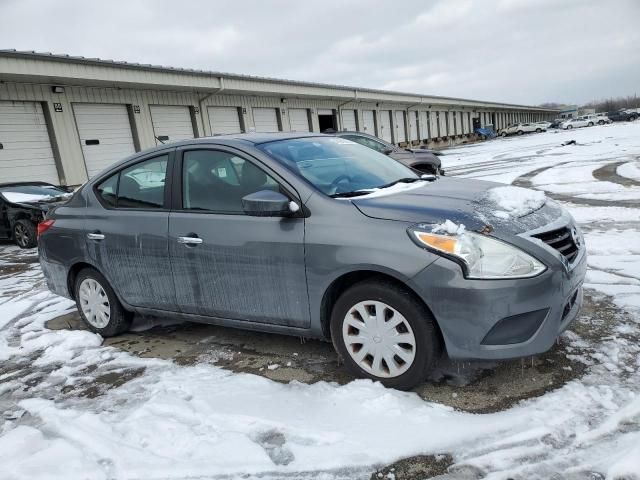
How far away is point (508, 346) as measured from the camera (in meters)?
2.75

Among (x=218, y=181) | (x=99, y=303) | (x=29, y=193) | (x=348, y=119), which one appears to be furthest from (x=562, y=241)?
(x=348, y=119)

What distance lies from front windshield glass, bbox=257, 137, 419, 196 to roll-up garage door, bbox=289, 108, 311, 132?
834 inches

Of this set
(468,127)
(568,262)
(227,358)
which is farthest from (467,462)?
(468,127)

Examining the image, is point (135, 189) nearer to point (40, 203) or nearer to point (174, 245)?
point (174, 245)

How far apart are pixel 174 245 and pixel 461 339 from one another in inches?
86.0

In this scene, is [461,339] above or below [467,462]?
above

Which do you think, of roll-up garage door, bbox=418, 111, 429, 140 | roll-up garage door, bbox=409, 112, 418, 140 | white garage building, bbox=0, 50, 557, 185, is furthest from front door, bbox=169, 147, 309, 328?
roll-up garage door, bbox=418, 111, 429, 140

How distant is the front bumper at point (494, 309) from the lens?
267 centimetres

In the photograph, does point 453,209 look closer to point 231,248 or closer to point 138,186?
point 231,248

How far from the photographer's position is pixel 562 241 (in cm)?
303

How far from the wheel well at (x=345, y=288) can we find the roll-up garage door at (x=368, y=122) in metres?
30.4

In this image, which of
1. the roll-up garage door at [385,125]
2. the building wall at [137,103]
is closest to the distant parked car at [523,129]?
the roll-up garage door at [385,125]

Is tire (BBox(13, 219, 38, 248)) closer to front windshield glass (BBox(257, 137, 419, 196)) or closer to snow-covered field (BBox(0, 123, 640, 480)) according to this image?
snow-covered field (BBox(0, 123, 640, 480))

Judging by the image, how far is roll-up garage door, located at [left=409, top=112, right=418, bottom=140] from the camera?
133ft
